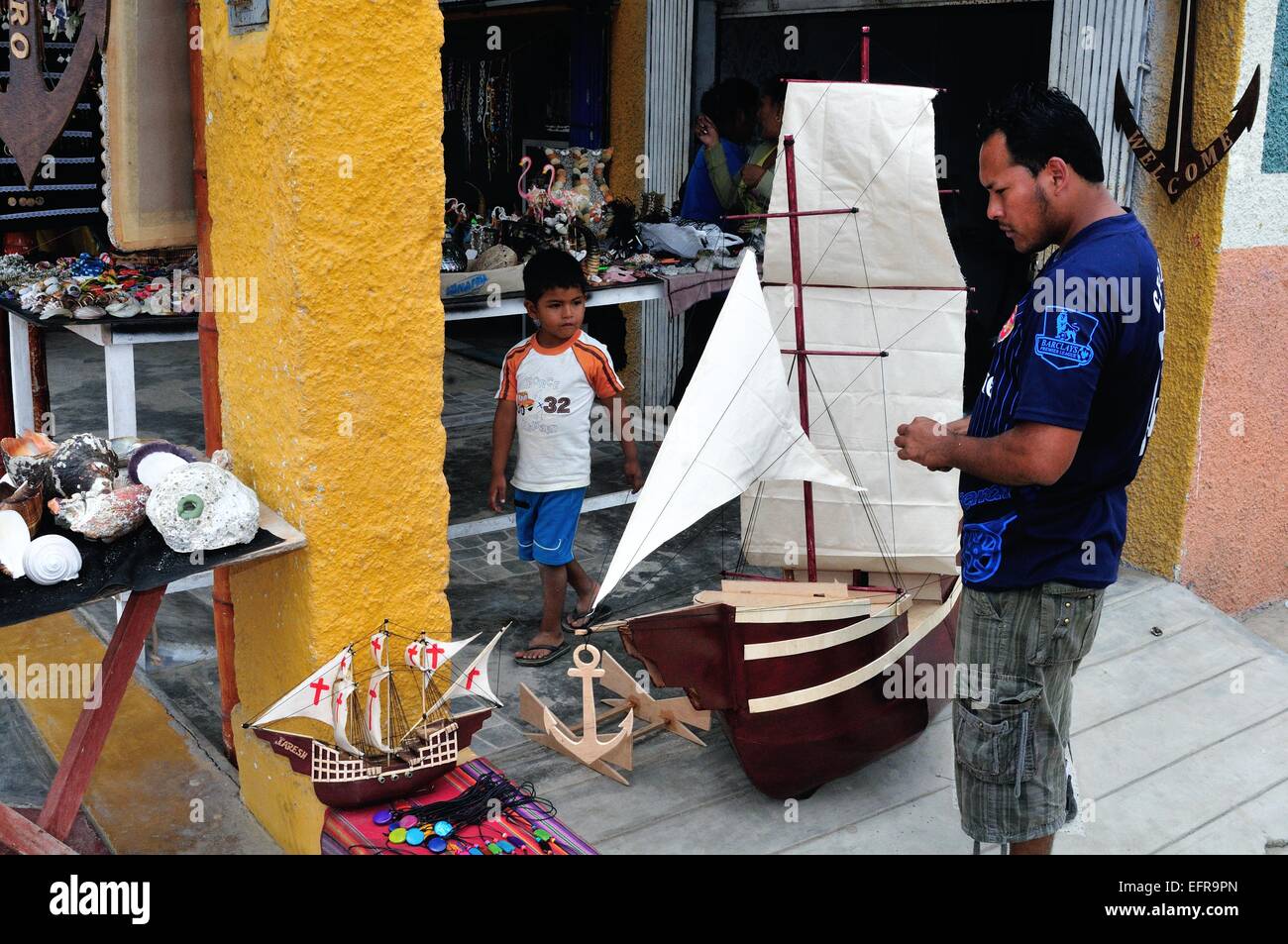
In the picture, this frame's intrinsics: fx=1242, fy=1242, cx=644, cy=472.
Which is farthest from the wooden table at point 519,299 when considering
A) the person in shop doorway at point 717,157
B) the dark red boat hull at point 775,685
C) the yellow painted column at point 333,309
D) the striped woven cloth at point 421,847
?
the striped woven cloth at point 421,847

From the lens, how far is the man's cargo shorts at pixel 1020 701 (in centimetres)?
347

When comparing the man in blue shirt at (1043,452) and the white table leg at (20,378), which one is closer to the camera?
the man in blue shirt at (1043,452)

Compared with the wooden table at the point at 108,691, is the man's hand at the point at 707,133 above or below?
above

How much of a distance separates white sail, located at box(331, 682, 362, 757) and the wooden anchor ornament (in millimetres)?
1112

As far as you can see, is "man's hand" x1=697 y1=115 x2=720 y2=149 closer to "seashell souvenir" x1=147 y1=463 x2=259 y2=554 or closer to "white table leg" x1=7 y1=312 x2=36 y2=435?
"white table leg" x1=7 y1=312 x2=36 y2=435

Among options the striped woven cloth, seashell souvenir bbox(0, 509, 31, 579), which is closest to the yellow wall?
the striped woven cloth

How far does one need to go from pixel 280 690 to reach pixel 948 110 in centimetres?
812

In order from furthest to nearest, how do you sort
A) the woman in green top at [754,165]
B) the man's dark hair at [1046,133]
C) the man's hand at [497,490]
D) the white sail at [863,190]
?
the woman in green top at [754,165], the man's hand at [497,490], the white sail at [863,190], the man's dark hair at [1046,133]

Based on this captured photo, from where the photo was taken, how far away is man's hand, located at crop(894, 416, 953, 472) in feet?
11.1

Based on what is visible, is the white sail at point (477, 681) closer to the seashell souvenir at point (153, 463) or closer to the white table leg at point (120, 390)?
the seashell souvenir at point (153, 463)

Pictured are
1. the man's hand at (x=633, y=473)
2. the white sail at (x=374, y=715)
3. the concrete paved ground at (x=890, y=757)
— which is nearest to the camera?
the white sail at (x=374, y=715)

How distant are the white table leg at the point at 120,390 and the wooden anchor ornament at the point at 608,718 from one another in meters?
1.98

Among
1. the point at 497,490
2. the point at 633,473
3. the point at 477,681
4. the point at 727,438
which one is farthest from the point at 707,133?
the point at 477,681

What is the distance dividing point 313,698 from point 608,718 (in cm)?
174
